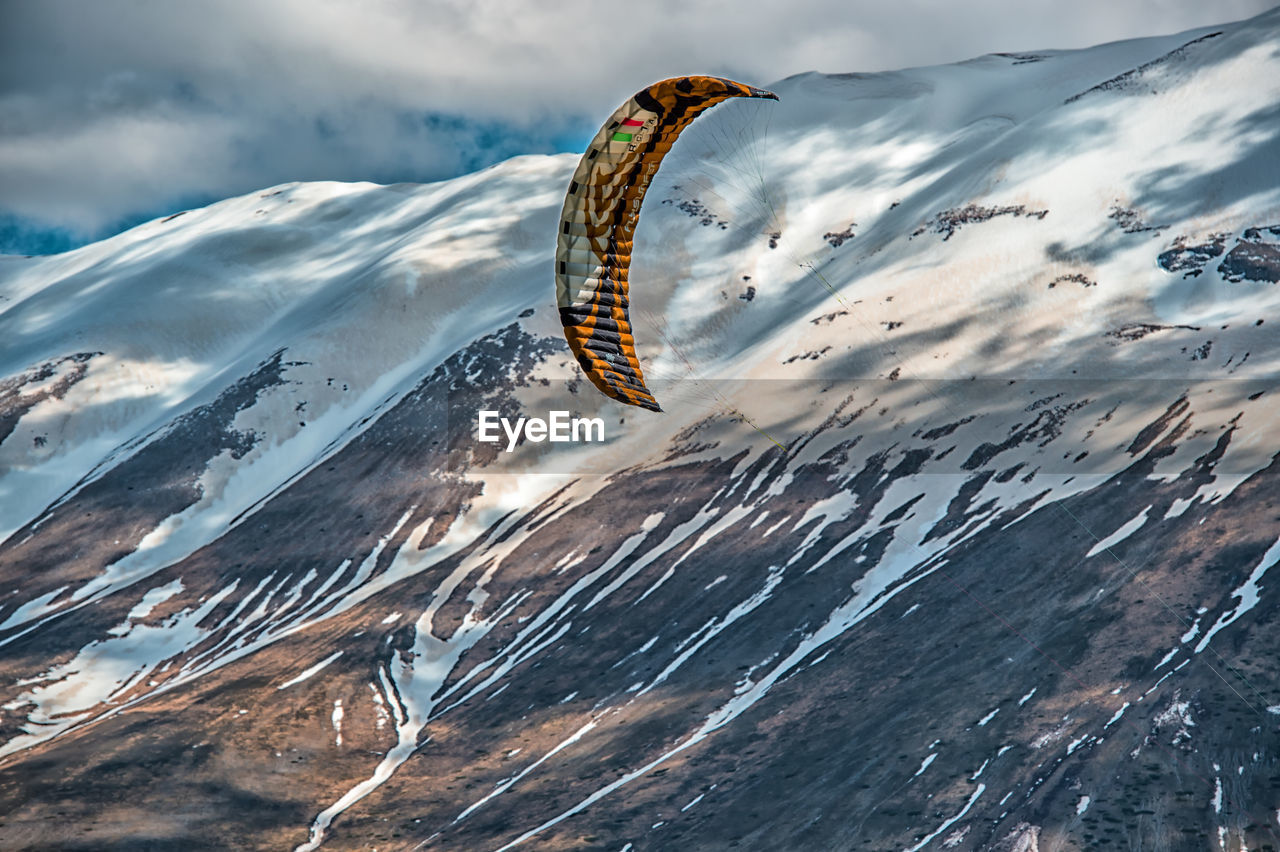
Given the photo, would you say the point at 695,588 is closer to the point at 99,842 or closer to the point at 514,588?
the point at 514,588

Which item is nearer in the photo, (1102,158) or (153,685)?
(153,685)

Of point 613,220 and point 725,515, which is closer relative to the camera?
point 613,220

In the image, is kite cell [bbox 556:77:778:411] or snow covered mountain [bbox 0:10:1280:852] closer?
kite cell [bbox 556:77:778:411]

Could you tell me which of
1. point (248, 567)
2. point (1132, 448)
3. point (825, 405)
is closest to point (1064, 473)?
point (1132, 448)

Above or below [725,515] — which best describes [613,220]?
above
